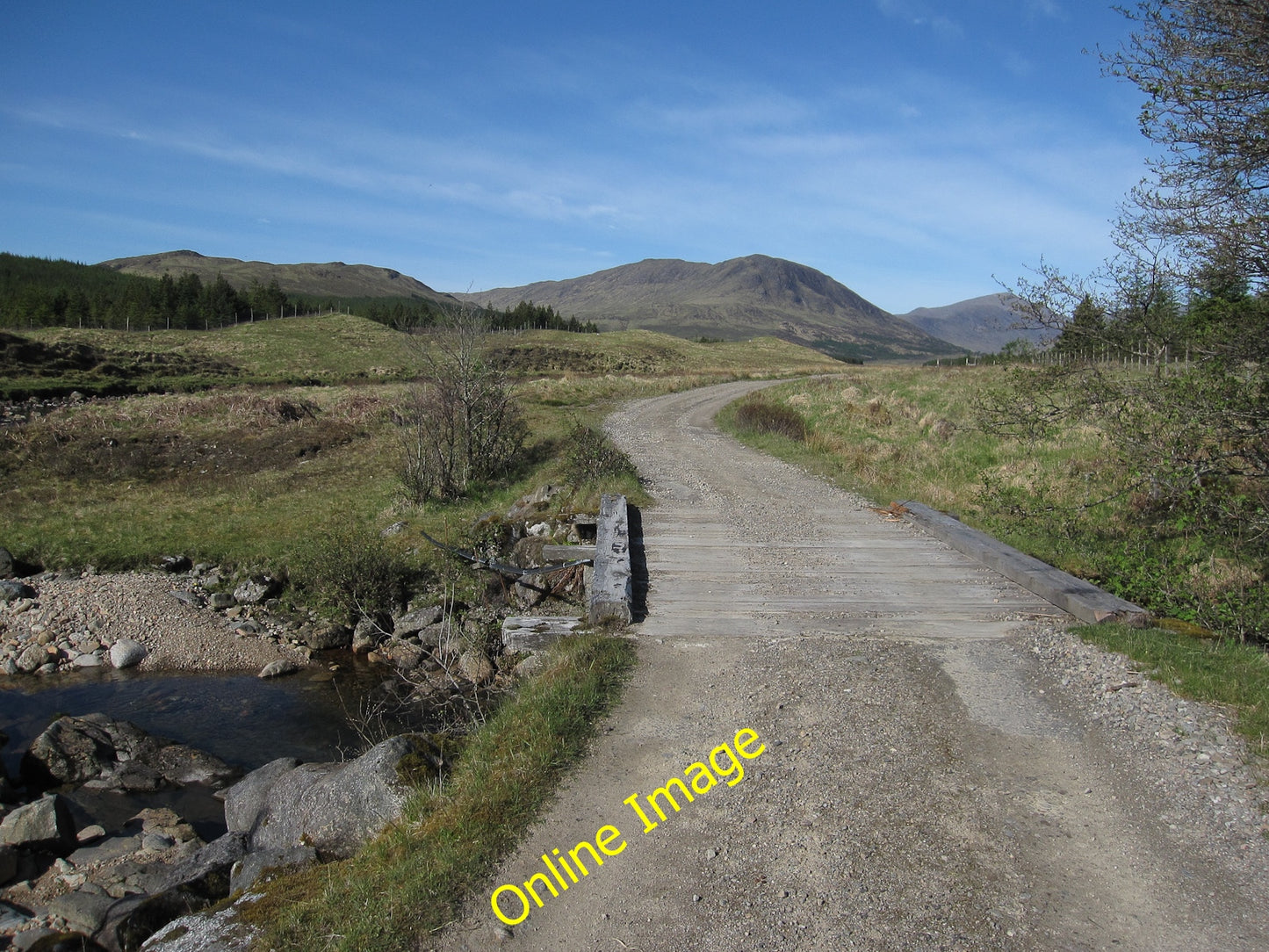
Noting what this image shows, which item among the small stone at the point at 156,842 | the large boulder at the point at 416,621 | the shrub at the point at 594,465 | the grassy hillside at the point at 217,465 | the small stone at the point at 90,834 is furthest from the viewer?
the grassy hillside at the point at 217,465

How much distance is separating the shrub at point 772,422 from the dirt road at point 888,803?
46.3 ft

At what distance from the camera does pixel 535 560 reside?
10305mm

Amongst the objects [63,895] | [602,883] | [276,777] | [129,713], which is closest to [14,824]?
[63,895]

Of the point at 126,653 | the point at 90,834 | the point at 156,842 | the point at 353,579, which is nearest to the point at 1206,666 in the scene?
the point at 156,842

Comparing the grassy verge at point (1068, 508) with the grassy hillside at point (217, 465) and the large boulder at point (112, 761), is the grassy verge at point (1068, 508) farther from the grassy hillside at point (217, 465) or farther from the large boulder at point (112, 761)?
the large boulder at point (112, 761)

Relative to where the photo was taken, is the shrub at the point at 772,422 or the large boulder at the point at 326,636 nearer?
the large boulder at the point at 326,636

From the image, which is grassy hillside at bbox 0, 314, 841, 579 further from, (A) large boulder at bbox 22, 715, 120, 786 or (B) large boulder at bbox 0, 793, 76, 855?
(B) large boulder at bbox 0, 793, 76, 855

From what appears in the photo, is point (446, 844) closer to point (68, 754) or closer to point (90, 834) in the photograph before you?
point (90, 834)

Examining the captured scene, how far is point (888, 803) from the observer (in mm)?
4246

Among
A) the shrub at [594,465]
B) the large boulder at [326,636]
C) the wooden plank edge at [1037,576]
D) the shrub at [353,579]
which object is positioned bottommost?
the large boulder at [326,636]

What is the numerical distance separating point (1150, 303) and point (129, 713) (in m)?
12.5

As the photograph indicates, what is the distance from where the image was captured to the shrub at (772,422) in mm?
21500

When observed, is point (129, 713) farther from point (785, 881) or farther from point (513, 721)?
point (785, 881)

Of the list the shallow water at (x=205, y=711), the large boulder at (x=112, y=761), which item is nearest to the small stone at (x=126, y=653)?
the shallow water at (x=205, y=711)
